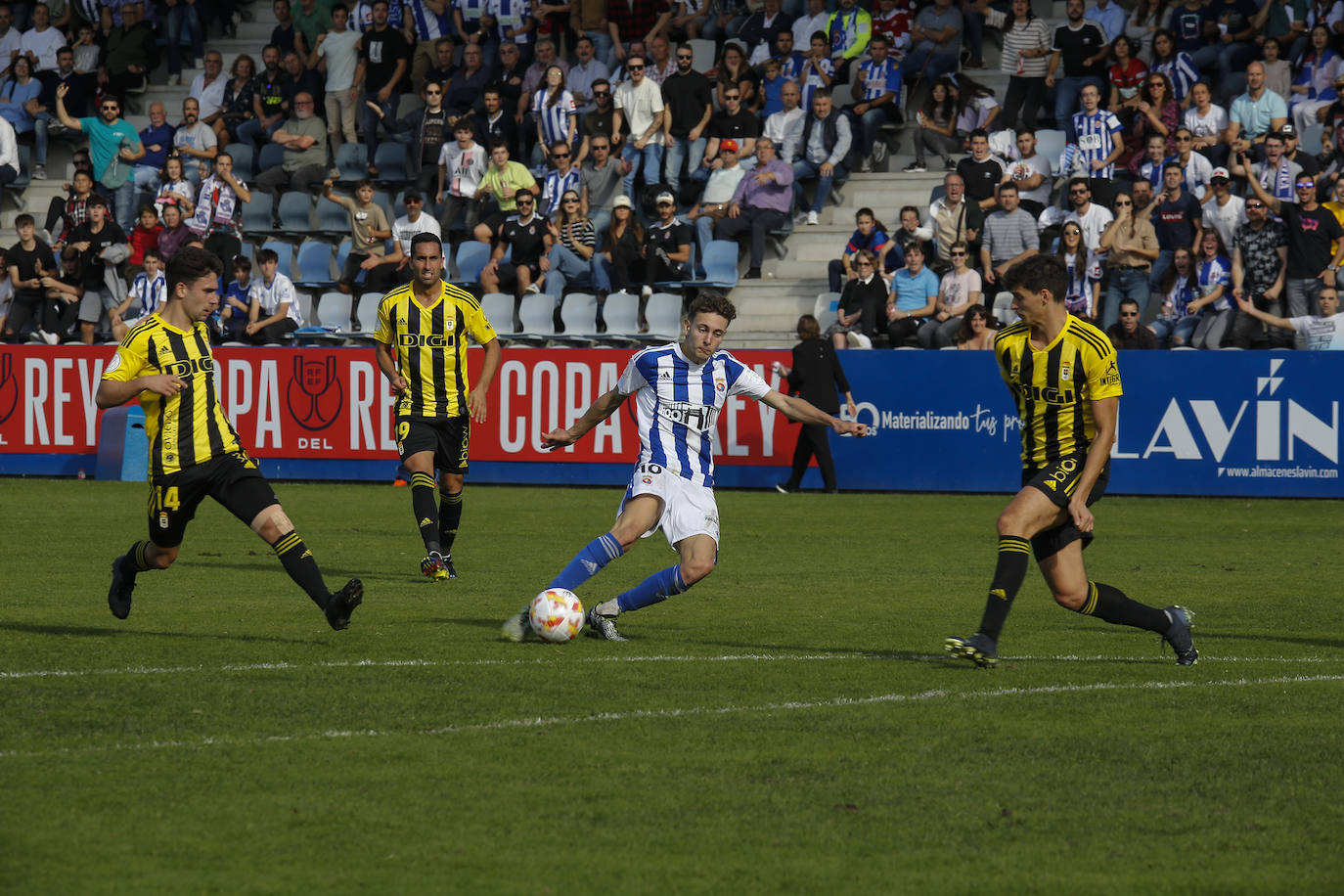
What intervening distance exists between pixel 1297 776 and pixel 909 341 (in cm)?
1558

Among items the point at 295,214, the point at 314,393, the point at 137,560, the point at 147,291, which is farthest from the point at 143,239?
the point at 137,560

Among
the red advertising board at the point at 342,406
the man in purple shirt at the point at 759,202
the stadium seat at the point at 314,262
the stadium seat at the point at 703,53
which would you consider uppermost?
the stadium seat at the point at 703,53

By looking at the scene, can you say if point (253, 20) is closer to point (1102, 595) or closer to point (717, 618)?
point (717, 618)

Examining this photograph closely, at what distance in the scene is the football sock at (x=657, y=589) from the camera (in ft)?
28.4

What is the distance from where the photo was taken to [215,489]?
854 centimetres

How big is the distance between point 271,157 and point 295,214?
4.15 ft

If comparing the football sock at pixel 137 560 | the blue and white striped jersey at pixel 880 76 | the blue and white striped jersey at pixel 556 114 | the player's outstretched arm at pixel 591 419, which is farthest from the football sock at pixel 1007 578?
the blue and white striped jersey at pixel 556 114

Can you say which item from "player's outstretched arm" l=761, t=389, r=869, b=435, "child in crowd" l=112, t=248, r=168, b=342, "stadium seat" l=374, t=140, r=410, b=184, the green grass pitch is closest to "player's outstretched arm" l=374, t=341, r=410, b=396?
the green grass pitch

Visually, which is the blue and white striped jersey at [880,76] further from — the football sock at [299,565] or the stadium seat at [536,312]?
the football sock at [299,565]

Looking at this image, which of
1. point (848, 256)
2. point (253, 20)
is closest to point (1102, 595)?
point (848, 256)

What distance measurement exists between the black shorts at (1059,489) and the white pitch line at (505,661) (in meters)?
0.70

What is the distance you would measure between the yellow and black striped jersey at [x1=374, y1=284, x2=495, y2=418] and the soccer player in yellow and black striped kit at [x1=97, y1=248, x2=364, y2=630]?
11.2ft

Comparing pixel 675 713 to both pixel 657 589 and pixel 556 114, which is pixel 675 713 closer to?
pixel 657 589

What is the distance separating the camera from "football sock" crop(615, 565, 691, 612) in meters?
8.66
